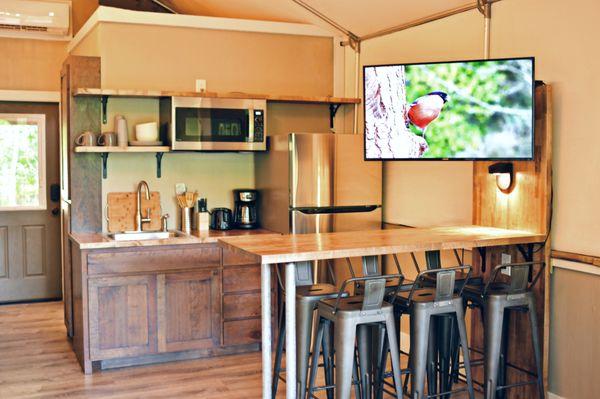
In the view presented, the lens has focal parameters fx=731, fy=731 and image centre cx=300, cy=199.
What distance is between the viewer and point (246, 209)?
557 cm

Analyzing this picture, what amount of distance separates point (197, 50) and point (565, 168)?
2883 mm

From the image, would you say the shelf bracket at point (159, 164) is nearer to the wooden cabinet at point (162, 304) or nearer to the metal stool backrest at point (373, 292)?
the wooden cabinet at point (162, 304)

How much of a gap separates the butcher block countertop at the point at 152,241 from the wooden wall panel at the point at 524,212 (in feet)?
4.30

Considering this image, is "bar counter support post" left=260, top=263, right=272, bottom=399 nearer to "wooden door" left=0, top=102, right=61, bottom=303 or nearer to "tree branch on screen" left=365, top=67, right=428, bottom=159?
"tree branch on screen" left=365, top=67, right=428, bottom=159

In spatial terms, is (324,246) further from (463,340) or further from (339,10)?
(339,10)

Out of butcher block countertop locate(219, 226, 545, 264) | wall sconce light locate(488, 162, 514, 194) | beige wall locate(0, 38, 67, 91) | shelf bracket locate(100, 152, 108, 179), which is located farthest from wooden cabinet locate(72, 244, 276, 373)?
beige wall locate(0, 38, 67, 91)

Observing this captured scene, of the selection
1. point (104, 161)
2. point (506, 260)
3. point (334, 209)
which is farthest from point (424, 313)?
point (104, 161)

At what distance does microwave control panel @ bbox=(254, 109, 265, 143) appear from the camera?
530 cm

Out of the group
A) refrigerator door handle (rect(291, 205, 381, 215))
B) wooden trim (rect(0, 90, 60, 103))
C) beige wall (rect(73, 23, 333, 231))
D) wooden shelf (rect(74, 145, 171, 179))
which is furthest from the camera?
wooden trim (rect(0, 90, 60, 103))

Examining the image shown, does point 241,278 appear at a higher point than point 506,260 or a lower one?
lower

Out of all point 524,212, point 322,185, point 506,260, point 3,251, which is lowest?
point 3,251

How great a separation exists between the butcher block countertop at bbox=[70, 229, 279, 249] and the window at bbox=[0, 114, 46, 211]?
2.09 m

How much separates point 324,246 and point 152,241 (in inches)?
67.2

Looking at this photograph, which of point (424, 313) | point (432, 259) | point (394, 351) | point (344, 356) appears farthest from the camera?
point (432, 259)
